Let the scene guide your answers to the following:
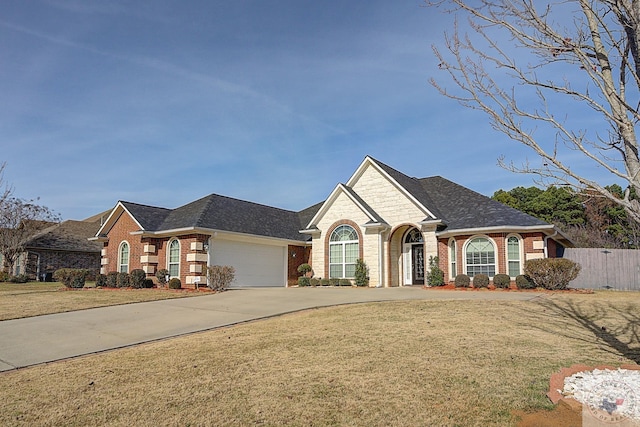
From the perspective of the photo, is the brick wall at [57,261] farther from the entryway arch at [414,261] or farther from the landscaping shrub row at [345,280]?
the entryway arch at [414,261]

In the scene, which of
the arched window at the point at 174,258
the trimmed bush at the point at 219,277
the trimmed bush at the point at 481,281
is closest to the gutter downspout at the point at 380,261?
the trimmed bush at the point at 481,281

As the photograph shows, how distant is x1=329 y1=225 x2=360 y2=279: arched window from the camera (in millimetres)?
24375

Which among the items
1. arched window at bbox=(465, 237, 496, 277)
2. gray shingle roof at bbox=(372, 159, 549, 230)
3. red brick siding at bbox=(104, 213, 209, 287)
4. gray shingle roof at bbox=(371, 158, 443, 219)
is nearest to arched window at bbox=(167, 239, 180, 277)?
red brick siding at bbox=(104, 213, 209, 287)

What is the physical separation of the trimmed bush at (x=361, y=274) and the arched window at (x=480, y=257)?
502 cm

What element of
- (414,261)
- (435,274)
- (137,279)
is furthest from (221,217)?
(435,274)

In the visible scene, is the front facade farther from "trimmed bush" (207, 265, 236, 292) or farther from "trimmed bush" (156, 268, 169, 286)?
"trimmed bush" (207, 265, 236, 292)

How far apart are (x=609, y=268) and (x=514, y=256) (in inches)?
256

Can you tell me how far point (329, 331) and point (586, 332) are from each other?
549cm

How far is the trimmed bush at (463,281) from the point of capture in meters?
20.3

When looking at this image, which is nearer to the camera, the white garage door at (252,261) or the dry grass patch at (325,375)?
the dry grass patch at (325,375)

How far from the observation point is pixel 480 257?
2105cm

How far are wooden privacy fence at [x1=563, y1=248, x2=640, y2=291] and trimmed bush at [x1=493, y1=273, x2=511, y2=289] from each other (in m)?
6.90

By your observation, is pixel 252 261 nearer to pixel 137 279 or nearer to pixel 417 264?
pixel 137 279

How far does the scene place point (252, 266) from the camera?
24578 mm
